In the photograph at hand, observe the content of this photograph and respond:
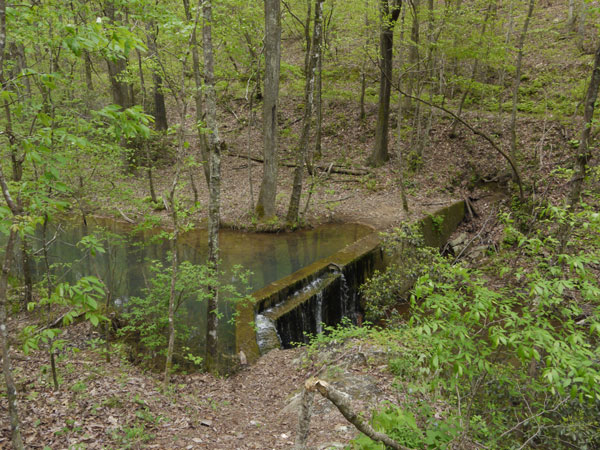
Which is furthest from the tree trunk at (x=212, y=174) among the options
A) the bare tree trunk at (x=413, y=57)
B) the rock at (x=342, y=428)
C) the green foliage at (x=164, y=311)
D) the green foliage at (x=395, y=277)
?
the bare tree trunk at (x=413, y=57)

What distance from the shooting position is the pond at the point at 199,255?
347 inches

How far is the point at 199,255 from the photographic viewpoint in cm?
1093

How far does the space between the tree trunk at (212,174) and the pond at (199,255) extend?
1.24 m

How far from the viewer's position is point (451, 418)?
3463 mm

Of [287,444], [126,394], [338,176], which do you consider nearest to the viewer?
[287,444]

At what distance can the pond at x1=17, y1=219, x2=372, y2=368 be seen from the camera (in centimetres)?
881

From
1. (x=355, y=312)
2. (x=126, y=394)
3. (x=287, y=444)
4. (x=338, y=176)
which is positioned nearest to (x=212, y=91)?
(x=126, y=394)

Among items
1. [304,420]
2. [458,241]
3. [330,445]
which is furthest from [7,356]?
[458,241]

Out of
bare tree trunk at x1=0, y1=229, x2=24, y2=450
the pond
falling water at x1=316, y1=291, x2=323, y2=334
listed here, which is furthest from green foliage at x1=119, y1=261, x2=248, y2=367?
bare tree trunk at x1=0, y1=229, x2=24, y2=450

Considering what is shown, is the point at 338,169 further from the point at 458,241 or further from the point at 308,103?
the point at 458,241

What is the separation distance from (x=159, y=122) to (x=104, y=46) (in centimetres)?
1796

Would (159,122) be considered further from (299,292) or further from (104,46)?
(104,46)

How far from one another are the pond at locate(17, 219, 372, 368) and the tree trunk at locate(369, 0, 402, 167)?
509cm

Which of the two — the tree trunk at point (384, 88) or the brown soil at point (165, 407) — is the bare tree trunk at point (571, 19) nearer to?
the tree trunk at point (384, 88)
